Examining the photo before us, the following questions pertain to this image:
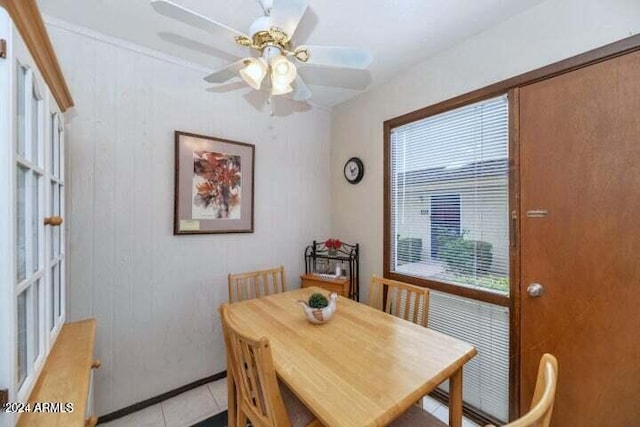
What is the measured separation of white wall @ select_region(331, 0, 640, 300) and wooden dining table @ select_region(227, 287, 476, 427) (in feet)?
3.64

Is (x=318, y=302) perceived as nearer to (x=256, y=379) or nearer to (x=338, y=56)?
(x=256, y=379)

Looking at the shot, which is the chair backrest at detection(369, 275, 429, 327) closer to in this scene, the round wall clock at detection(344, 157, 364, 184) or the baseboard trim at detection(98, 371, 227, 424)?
the round wall clock at detection(344, 157, 364, 184)

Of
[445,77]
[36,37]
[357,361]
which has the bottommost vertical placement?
[357,361]

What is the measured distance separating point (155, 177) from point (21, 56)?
4.10 ft

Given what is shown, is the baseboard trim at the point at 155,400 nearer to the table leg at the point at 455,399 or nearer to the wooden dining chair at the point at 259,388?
the wooden dining chair at the point at 259,388

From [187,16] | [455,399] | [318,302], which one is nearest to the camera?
[187,16]

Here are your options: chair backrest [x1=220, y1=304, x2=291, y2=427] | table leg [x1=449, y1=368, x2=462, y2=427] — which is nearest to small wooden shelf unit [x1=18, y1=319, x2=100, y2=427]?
chair backrest [x1=220, y1=304, x2=291, y2=427]

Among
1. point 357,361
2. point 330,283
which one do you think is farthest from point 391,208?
point 357,361

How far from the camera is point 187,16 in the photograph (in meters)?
1.12

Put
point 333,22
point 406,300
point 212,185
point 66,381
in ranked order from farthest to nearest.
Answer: point 212,185
point 406,300
point 333,22
point 66,381

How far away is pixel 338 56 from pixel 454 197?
1.25 metres

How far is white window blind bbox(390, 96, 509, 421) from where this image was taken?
1729mm

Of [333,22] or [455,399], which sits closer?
[455,399]

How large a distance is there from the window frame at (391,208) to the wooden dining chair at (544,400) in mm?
969
